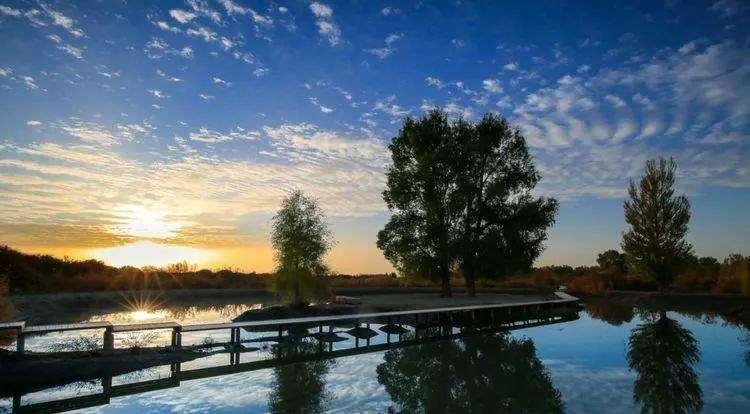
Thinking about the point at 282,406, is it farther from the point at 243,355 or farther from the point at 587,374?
the point at 587,374

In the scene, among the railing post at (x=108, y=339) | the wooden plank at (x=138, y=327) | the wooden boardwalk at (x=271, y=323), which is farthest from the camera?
the wooden plank at (x=138, y=327)

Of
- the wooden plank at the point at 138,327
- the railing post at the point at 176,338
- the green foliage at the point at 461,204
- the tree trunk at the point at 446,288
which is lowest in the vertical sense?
the railing post at the point at 176,338

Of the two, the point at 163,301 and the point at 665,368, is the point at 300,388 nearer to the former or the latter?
the point at 665,368

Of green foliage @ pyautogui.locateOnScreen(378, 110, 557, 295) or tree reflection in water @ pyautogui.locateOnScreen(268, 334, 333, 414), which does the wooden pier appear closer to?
tree reflection in water @ pyautogui.locateOnScreen(268, 334, 333, 414)

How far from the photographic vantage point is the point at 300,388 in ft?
44.1

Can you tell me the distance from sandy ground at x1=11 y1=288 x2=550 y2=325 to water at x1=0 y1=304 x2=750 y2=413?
38.4 feet

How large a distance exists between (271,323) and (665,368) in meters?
14.6

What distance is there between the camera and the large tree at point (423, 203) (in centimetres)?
3928

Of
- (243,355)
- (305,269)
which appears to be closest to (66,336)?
(243,355)

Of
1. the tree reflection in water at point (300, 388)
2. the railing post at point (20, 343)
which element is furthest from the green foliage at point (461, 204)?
the railing post at point (20, 343)

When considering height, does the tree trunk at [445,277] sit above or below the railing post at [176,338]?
above

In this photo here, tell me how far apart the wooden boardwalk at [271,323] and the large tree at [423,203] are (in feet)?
23.8

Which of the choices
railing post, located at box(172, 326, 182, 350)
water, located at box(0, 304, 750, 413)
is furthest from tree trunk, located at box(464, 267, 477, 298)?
railing post, located at box(172, 326, 182, 350)

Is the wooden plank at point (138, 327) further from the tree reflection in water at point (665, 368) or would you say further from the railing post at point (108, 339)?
the tree reflection in water at point (665, 368)
